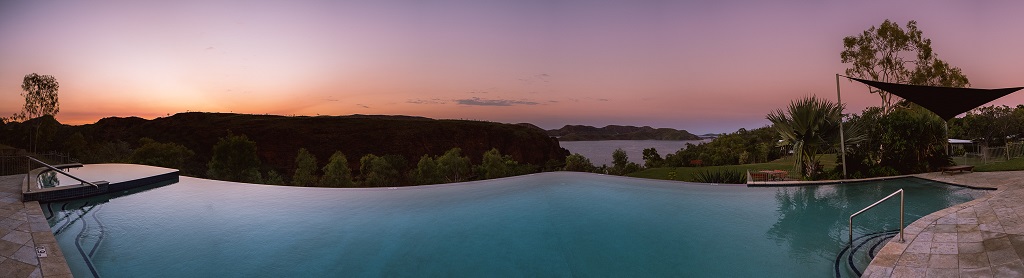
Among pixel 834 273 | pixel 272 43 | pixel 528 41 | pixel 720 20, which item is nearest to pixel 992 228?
pixel 834 273

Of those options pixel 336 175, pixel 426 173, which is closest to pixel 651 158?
pixel 426 173

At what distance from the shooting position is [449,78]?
14.5m

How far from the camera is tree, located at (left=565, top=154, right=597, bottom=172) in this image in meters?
14.2

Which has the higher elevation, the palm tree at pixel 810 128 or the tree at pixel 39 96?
the tree at pixel 39 96

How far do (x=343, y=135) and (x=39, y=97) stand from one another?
26886 mm

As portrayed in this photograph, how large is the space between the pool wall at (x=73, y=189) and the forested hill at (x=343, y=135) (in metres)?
32.0

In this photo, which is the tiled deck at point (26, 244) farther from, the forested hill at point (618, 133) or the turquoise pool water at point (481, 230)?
the forested hill at point (618, 133)

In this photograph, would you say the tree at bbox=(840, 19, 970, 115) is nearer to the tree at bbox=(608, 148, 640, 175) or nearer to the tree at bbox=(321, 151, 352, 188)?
the tree at bbox=(608, 148, 640, 175)

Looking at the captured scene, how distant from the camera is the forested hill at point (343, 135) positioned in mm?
43719

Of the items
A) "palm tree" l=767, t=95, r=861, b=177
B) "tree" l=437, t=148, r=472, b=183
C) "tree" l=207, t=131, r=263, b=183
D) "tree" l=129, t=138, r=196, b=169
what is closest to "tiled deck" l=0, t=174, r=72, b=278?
"tree" l=207, t=131, r=263, b=183

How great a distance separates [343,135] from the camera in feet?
155

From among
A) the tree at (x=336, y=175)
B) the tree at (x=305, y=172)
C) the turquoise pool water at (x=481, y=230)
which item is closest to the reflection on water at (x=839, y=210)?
the turquoise pool water at (x=481, y=230)

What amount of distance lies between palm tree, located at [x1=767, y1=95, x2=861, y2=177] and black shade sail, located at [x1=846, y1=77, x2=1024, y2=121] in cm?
161

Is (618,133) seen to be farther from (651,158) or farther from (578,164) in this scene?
(578,164)
